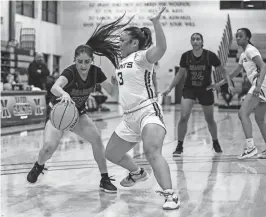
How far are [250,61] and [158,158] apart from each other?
131 inches

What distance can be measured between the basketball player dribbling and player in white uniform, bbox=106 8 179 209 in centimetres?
33

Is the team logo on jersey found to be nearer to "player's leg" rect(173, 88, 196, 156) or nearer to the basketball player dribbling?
"player's leg" rect(173, 88, 196, 156)

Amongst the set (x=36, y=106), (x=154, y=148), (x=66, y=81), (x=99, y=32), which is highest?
(x=99, y=32)

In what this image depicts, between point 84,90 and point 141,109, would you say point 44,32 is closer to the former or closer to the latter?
point 84,90

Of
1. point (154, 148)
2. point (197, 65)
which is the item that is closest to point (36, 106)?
point (197, 65)

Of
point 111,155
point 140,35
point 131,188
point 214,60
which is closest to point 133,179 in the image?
point 131,188

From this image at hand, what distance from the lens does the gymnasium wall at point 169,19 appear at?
2255 centimetres

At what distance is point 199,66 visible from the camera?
7.44 metres

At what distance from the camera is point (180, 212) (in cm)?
413

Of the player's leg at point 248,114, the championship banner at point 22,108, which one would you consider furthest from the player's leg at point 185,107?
the championship banner at point 22,108

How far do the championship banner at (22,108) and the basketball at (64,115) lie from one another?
7.02 m

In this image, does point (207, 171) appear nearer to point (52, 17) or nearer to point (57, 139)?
point (57, 139)

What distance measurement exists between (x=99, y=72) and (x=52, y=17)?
71.6 feet

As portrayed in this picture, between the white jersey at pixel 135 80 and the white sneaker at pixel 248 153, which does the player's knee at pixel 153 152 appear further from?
the white sneaker at pixel 248 153
